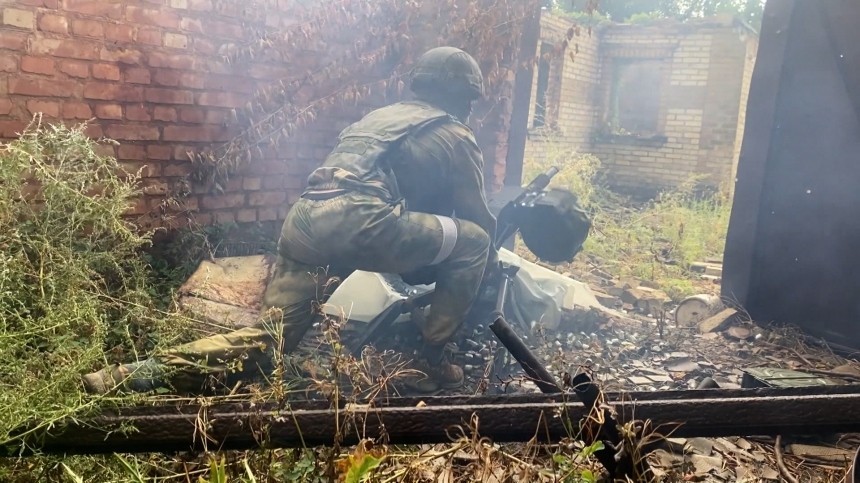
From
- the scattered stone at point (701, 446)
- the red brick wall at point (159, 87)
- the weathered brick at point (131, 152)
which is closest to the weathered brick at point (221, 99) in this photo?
the red brick wall at point (159, 87)

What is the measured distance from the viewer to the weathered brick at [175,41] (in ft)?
12.7

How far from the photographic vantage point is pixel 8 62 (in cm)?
323

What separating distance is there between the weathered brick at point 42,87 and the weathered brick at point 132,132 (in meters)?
0.30

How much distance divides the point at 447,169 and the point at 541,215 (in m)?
0.93

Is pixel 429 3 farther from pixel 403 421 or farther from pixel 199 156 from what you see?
pixel 403 421

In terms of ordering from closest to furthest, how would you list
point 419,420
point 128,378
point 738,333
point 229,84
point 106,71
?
point 419,420, point 128,378, point 106,71, point 229,84, point 738,333

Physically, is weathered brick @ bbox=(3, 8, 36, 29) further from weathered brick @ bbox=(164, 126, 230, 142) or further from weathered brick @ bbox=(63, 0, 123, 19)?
weathered brick @ bbox=(164, 126, 230, 142)

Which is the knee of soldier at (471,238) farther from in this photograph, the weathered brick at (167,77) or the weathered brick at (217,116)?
the weathered brick at (167,77)

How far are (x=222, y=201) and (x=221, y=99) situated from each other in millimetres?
735

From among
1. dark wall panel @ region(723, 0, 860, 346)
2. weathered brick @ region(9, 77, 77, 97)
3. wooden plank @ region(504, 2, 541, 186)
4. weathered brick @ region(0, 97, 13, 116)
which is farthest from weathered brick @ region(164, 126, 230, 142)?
dark wall panel @ region(723, 0, 860, 346)

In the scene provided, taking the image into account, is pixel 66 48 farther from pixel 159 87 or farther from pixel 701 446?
pixel 701 446

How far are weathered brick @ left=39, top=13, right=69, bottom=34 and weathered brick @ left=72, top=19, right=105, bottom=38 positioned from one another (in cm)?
5

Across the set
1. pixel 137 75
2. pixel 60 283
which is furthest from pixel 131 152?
pixel 60 283

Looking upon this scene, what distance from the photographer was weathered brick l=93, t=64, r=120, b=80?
3574mm
